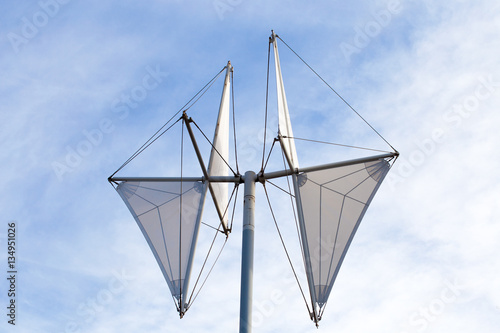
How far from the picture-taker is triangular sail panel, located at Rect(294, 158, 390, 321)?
1577 centimetres

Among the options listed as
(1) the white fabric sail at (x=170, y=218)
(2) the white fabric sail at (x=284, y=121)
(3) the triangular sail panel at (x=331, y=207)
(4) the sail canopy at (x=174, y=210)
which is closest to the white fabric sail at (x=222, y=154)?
(4) the sail canopy at (x=174, y=210)

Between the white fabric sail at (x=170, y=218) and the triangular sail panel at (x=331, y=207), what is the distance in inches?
138

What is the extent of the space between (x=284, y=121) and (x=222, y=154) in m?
3.76

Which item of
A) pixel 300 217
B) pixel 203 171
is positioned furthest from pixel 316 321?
pixel 203 171

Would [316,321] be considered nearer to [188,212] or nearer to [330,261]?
[330,261]

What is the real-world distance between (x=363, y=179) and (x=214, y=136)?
5696 mm

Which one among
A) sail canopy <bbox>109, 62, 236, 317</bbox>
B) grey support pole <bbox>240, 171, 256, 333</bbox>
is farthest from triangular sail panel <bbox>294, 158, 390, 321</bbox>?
sail canopy <bbox>109, 62, 236, 317</bbox>

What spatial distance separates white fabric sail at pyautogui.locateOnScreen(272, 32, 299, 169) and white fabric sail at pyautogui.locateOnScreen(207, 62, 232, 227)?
6.79ft

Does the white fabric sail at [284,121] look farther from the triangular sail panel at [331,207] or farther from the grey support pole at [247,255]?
the grey support pole at [247,255]

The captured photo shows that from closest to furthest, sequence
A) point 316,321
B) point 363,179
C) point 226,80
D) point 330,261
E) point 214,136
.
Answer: point 316,321, point 330,261, point 363,179, point 214,136, point 226,80

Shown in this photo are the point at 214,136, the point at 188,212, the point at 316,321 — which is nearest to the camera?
the point at 316,321

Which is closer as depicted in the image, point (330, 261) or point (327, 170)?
point (330, 261)

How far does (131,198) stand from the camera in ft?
61.2

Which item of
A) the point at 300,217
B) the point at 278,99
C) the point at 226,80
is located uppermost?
the point at 226,80
